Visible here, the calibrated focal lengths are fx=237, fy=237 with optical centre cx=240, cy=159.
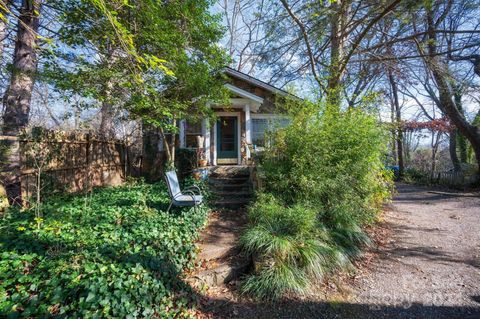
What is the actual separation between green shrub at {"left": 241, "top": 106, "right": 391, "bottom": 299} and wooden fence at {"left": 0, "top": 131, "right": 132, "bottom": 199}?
149 inches

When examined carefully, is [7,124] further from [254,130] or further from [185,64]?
[254,130]

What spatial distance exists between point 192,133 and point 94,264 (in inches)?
296

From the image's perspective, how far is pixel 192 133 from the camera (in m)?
9.71

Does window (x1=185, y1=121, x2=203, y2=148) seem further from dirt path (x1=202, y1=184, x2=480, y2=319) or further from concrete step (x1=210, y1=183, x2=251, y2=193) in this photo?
dirt path (x1=202, y1=184, x2=480, y2=319)

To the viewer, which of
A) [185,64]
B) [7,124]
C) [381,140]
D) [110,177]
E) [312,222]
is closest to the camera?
[312,222]

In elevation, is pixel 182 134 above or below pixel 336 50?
below

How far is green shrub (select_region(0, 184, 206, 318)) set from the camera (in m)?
2.16

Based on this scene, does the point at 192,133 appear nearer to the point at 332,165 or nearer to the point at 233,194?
the point at 233,194

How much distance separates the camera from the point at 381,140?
213 inches

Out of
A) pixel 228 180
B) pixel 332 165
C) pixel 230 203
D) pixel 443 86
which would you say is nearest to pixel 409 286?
pixel 332 165

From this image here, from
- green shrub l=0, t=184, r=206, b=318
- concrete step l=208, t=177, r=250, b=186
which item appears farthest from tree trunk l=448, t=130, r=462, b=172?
green shrub l=0, t=184, r=206, b=318

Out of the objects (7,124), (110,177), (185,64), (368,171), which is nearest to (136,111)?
(185,64)

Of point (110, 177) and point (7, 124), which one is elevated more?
point (7, 124)

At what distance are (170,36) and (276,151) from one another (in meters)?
3.50
